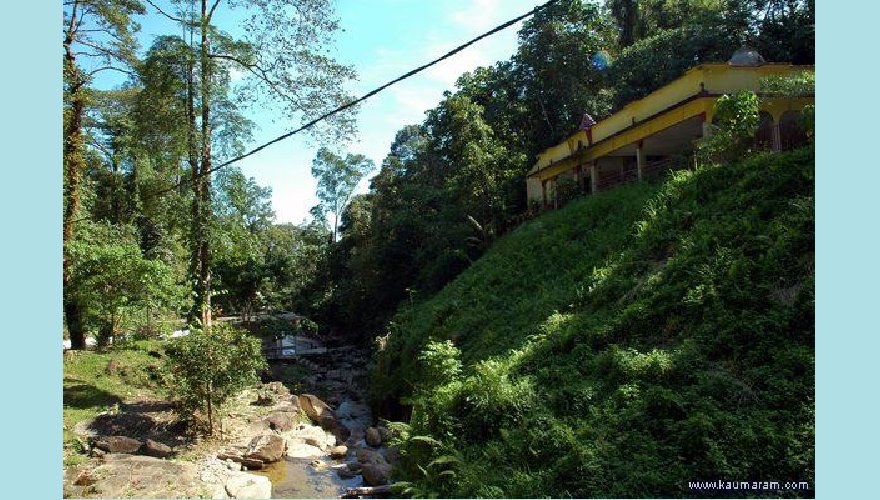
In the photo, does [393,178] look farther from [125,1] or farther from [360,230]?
[125,1]

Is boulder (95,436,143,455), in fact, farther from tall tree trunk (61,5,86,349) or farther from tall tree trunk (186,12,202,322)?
tall tree trunk (61,5,86,349)

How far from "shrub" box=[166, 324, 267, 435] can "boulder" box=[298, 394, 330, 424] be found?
3827mm

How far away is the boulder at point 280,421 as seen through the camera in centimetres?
1484

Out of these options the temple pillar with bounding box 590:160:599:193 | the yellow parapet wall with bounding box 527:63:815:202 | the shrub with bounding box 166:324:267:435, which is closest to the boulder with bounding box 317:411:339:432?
the shrub with bounding box 166:324:267:435

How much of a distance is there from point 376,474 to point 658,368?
594 centimetres

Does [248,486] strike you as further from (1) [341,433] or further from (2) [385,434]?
(1) [341,433]

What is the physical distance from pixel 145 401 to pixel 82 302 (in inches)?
141

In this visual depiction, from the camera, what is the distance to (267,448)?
12.7 meters

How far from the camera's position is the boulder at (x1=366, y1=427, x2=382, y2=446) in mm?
14109

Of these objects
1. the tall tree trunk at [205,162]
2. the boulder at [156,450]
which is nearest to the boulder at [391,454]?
the boulder at [156,450]

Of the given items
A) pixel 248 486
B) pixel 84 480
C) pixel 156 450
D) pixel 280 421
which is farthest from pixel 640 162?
pixel 84 480

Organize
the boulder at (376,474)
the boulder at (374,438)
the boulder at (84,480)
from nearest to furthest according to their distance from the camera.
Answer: the boulder at (84,480) → the boulder at (376,474) → the boulder at (374,438)

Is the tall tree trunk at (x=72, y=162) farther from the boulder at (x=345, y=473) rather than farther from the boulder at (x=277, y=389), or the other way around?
the boulder at (x=345, y=473)

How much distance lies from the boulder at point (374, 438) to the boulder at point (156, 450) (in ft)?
15.3
